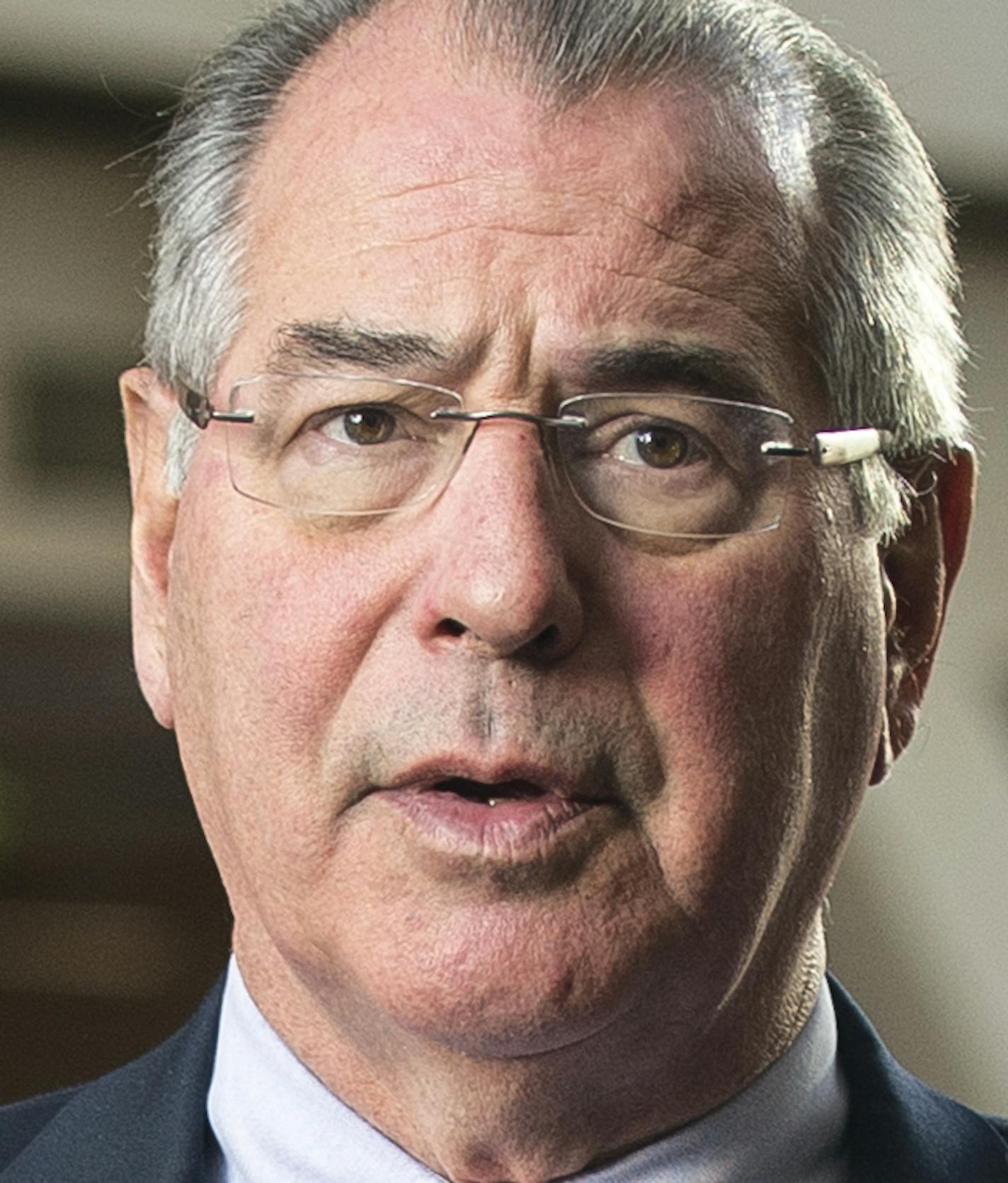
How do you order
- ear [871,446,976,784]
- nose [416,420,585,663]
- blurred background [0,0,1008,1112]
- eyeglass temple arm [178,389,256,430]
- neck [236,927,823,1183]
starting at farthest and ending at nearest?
1. blurred background [0,0,1008,1112]
2. ear [871,446,976,784]
3. eyeglass temple arm [178,389,256,430]
4. neck [236,927,823,1183]
5. nose [416,420,585,663]

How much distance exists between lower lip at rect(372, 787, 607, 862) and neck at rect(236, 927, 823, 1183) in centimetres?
14

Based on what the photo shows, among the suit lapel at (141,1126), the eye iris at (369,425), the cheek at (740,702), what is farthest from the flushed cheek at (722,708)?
the suit lapel at (141,1126)

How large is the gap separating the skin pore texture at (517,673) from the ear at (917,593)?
0.06m

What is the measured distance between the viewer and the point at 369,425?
1.65 meters

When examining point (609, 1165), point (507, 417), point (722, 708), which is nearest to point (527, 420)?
point (507, 417)

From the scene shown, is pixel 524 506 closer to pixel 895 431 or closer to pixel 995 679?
pixel 895 431

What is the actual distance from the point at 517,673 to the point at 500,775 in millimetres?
67

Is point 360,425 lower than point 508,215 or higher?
lower

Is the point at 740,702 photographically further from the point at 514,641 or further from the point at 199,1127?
the point at 199,1127

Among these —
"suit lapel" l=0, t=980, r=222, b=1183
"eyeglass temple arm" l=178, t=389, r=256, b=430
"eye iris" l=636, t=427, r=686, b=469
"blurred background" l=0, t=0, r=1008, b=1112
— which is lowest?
"blurred background" l=0, t=0, r=1008, b=1112

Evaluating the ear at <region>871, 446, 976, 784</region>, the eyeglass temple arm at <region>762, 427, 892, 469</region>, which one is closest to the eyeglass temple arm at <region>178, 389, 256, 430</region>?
the eyeglass temple arm at <region>762, 427, 892, 469</region>

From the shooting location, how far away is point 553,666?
1521 mm

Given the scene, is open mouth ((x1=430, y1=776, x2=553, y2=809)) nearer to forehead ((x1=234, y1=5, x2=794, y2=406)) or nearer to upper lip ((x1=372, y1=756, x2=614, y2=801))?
upper lip ((x1=372, y1=756, x2=614, y2=801))

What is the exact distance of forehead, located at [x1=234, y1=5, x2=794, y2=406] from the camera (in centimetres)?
161
